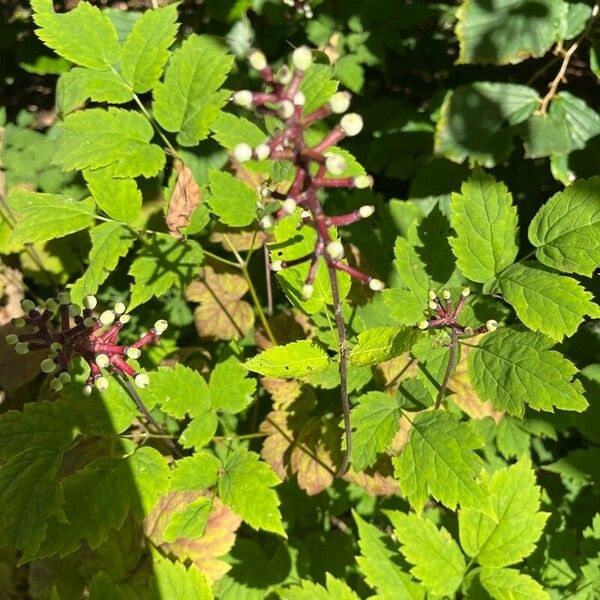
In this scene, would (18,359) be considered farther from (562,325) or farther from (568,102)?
(568,102)

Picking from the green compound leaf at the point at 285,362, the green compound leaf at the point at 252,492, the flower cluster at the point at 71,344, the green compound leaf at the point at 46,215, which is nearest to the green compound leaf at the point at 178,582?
the green compound leaf at the point at 252,492

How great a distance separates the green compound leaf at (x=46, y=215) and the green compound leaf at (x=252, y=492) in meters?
0.91

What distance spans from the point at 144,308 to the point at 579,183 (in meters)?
1.97

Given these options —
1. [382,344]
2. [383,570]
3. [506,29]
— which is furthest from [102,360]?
[506,29]

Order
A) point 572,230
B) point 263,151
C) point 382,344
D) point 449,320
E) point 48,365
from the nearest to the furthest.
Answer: point 263,151 → point 382,344 → point 48,365 → point 449,320 → point 572,230

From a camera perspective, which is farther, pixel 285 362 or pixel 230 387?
pixel 230 387

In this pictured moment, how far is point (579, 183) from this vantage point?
170 cm

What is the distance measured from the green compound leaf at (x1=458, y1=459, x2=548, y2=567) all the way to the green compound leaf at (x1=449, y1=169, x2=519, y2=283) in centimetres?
65

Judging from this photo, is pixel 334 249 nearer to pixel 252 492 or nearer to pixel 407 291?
pixel 407 291

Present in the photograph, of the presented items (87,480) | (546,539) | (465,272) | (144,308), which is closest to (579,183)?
(465,272)

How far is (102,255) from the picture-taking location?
6.29 ft

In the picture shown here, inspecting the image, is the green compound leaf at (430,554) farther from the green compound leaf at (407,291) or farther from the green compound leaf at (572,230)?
the green compound leaf at (572,230)

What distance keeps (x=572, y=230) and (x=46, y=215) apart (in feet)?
5.29

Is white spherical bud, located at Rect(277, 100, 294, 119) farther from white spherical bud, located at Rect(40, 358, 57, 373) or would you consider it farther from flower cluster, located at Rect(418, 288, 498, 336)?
white spherical bud, located at Rect(40, 358, 57, 373)
